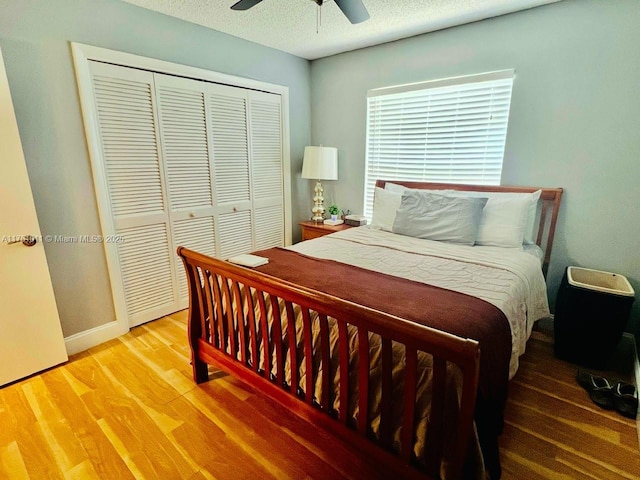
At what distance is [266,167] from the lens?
3.45 m

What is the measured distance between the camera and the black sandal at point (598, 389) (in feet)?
5.87

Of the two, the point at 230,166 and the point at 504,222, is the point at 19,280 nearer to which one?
the point at 230,166

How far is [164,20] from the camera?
247 cm

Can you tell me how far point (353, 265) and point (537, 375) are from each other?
1.42 m

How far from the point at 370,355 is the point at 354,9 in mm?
1890

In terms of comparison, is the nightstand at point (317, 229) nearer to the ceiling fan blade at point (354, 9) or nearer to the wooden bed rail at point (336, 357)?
the wooden bed rail at point (336, 357)

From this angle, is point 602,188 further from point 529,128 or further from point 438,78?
point 438,78

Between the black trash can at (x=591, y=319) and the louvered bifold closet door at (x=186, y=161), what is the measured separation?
2923 millimetres

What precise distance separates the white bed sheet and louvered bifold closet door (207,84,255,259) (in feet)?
3.72

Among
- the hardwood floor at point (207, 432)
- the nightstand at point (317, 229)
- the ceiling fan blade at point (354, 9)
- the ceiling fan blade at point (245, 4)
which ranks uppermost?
the ceiling fan blade at point (245, 4)

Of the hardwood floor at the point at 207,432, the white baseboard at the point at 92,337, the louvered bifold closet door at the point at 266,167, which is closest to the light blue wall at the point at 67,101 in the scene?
the white baseboard at the point at 92,337

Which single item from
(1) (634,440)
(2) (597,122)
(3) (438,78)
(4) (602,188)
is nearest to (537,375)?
(1) (634,440)

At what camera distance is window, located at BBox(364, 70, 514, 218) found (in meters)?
2.64

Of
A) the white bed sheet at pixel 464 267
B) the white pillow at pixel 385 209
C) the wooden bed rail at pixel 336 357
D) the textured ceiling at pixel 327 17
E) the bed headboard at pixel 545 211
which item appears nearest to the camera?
the wooden bed rail at pixel 336 357
